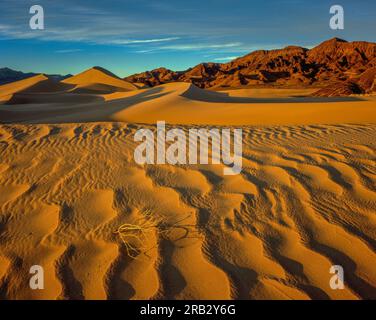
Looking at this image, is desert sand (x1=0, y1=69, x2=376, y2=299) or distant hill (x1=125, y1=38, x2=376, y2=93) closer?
desert sand (x1=0, y1=69, x2=376, y2=299)

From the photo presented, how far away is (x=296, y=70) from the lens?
46469mm

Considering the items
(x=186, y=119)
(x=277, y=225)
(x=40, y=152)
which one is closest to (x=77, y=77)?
(x=186, y=119)

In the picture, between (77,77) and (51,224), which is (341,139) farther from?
(77,77)

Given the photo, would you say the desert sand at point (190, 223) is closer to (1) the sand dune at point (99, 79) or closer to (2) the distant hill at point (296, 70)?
(2) the distant hill at point (296, 70)

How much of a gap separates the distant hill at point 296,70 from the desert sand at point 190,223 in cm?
3324

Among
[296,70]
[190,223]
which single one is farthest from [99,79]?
[190,223]

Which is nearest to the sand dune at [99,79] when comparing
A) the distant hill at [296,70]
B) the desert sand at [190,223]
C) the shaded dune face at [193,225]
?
the distant hill at [296,70]

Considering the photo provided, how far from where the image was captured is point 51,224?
7.77 feet

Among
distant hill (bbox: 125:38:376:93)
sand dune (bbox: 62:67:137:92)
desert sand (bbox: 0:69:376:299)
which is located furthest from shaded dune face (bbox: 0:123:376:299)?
sand dune (bbox: 62:67:137:92)

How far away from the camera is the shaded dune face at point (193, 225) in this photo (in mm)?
1770

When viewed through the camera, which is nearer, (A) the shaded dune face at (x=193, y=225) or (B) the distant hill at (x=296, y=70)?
(A) the shaded dune face at (x=193, y=225)

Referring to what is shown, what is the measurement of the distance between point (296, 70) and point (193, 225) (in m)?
49.5

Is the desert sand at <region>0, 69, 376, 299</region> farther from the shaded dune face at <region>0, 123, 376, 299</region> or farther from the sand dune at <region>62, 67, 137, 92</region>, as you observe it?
the sand dune at <region>62, 67, 137, 92</region>

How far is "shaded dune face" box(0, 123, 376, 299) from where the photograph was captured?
177 centimetres
